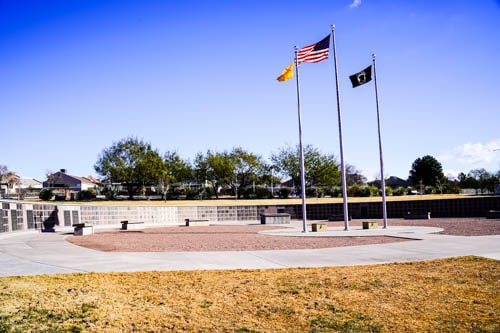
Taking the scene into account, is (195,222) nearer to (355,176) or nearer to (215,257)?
(215,257)

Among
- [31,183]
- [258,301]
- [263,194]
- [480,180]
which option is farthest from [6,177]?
[480,180]

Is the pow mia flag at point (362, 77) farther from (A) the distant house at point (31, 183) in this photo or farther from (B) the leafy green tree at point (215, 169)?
(A) the distant house at point (31, 183)

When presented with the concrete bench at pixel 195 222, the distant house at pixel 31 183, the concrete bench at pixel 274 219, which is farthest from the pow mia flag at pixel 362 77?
the distant house at pixel 31 183

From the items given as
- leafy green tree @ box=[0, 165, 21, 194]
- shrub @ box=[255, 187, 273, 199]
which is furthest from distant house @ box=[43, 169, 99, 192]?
shrub @ box=[255, 187, 273, 199]

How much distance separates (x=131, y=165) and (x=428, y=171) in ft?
221

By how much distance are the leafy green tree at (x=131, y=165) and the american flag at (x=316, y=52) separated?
1678 inches

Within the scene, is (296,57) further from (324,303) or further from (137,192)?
(137,192)

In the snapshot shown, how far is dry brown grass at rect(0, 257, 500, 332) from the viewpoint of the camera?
5.34 m

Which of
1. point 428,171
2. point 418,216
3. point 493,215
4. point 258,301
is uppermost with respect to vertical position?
point 428,171

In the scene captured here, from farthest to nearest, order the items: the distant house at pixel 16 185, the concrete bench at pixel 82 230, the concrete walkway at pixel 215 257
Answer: the distant house at pixel 16 185, the concrete bench at pixel 82 230, the concrete walkway at pixel 215 257

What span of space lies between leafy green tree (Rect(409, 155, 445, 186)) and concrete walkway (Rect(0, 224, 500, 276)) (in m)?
85.4

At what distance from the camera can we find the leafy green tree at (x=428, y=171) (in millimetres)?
92625

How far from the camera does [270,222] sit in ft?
96.8

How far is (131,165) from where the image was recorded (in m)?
61.0
